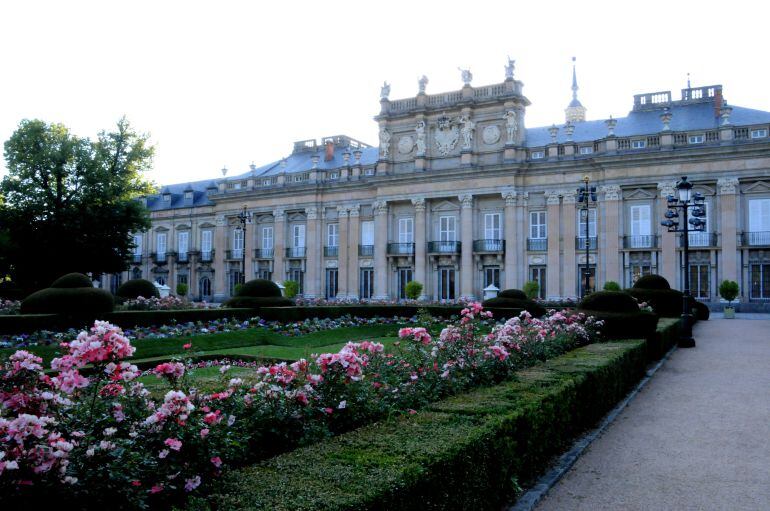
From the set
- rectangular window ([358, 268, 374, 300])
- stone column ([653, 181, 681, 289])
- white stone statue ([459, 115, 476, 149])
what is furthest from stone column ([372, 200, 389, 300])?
stone column ([653, 181, 681, 289])

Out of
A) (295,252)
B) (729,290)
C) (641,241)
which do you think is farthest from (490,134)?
(295,252)

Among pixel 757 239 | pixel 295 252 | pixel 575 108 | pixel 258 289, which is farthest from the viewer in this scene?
pixel 575 108

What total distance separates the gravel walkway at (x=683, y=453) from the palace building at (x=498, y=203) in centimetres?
2340

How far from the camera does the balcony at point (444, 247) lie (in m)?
39.2

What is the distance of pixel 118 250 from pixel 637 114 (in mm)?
31502

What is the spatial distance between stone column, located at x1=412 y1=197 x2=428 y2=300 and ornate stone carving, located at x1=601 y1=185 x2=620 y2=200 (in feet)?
37.0

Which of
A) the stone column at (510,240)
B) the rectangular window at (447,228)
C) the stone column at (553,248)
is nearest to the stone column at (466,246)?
the rectangular window at (447,228)

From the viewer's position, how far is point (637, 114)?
38.6m

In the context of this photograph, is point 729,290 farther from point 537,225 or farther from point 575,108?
point 575,108

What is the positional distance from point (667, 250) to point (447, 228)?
43.2 ft

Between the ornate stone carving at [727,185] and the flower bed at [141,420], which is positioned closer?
the flower bed at [141,420]

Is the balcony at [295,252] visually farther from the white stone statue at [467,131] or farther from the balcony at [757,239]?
the balcony at [757,239]

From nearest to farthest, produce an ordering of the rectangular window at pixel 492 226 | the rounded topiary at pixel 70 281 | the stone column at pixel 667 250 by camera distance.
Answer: the rounded topiary at pixel 70 281 < the stone column at pixel 667 250 < the rectangular window at pixel 492 226

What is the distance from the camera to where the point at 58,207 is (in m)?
31.3
